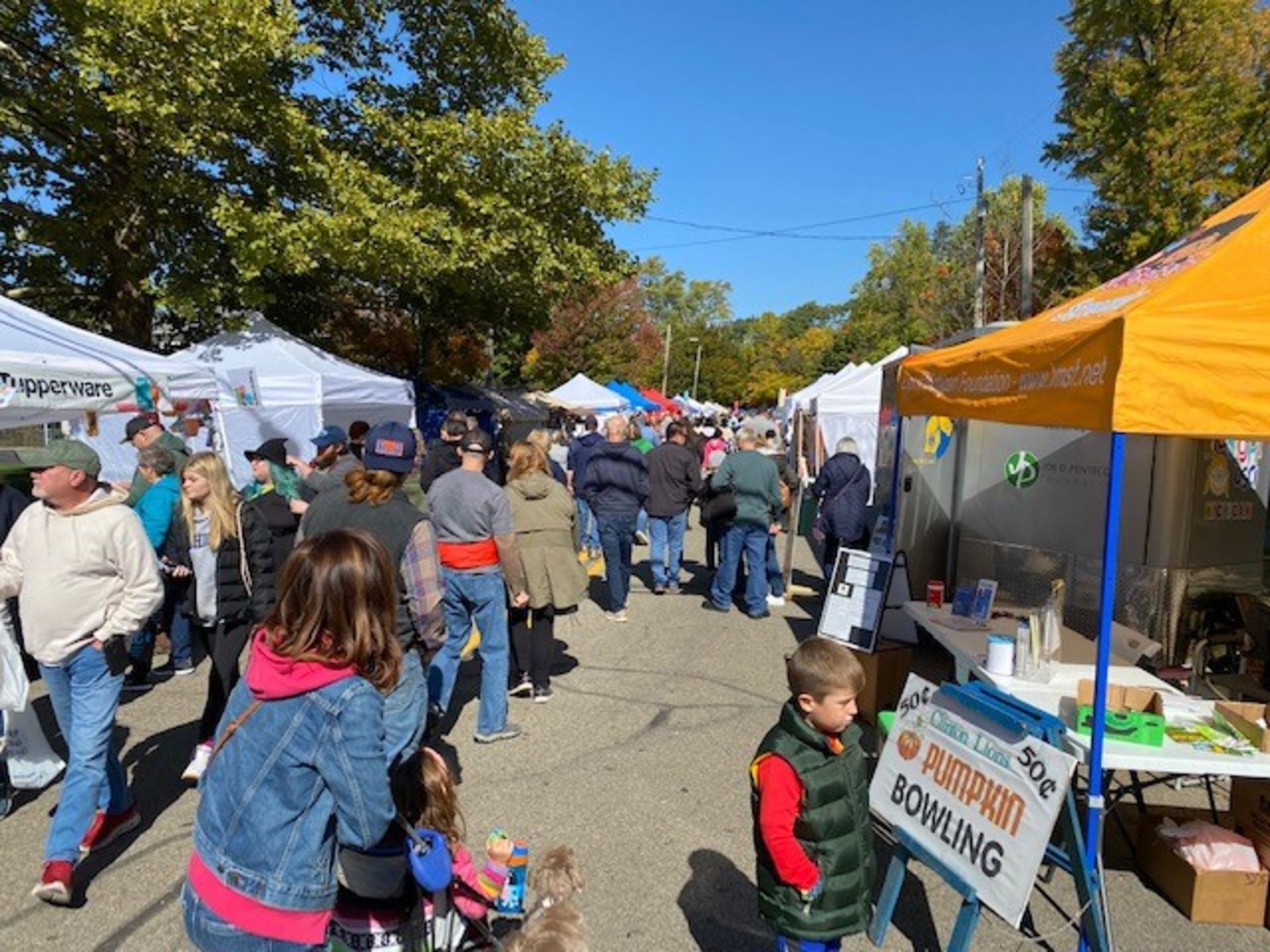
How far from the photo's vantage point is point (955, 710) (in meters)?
2.99

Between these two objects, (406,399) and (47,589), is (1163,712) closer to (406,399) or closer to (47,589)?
(47,589)

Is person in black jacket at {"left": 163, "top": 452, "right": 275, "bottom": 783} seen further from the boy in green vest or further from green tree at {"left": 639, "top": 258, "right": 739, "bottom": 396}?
green tree at {"left": 639, "top": 258, "right": 739, "bottom": 396}

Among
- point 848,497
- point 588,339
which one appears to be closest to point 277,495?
point 848,497

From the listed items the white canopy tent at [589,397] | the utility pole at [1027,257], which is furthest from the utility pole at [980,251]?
the white canopy tent at [589,397]

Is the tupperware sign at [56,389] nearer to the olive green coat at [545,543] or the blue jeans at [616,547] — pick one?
the olive green coat at [545,543]

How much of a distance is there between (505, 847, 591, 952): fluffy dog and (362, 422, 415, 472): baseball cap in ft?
6.52

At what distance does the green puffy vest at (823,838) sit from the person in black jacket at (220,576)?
10.2 feet

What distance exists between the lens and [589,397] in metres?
21.8

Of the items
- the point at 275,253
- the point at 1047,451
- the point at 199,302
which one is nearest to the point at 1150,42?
the point at 1047,451

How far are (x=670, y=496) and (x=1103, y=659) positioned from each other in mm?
6182

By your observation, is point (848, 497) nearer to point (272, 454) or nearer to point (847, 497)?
point (847, 497)

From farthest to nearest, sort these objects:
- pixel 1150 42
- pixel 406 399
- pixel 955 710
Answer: pixel 1150 42 < pixel 406 399 < pixel 955 710

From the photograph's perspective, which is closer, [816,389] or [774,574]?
[774,574]

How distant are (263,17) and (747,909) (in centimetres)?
1154
